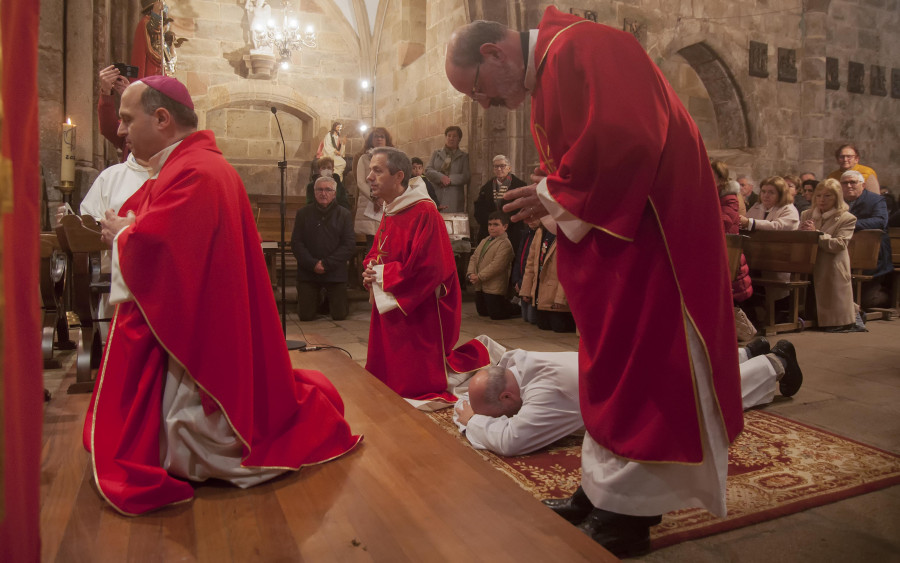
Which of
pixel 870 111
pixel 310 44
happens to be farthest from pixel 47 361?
pixel 870 111

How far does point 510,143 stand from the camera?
931cm

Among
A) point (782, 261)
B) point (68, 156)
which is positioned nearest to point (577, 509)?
point (68, 156)

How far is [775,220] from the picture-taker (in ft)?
22.9

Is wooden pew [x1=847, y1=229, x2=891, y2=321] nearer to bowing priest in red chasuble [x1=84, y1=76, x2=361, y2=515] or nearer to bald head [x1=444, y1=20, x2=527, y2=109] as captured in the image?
bald head [x1=444, y1=20, x2=527, y2=109]

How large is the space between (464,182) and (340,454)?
715cm

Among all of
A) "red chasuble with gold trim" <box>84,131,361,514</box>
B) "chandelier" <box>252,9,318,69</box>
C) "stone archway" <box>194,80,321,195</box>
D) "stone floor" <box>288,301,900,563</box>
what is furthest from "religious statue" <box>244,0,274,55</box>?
"red chasuble with gold trim" <box>84,131,361,514</box>

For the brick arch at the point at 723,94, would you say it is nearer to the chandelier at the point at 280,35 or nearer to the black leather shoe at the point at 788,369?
the chandelier at the point at 280,35

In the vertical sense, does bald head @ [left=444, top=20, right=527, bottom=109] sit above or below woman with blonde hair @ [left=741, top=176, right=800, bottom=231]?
above

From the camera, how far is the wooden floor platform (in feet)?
5.99

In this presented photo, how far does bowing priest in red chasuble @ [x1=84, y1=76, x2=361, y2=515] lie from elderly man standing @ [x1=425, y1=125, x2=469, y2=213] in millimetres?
6940

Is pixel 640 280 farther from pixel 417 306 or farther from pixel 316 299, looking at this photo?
pixel 316 299

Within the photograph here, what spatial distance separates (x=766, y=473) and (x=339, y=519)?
1.93 meters

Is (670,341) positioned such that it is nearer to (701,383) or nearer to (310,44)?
(701,383)

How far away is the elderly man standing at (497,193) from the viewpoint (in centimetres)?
785
